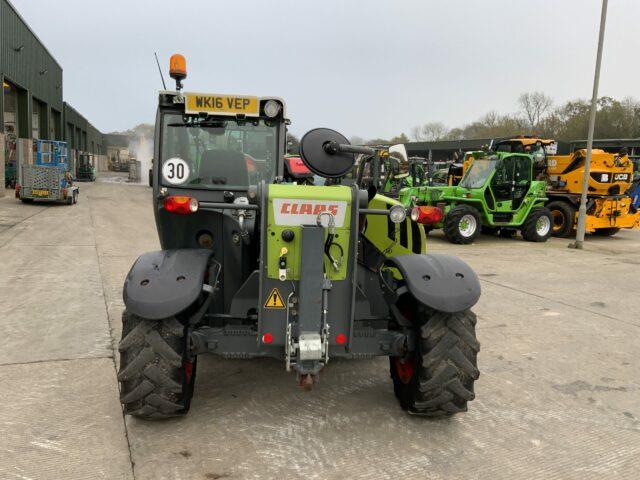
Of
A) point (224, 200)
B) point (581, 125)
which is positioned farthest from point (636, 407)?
point (581, 125)

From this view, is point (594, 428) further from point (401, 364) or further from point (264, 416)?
point (264, 416)

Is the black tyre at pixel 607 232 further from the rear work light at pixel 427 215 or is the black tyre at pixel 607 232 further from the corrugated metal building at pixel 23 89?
the corrugated metal building at pixel 23 89

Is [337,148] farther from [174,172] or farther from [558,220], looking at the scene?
[558,220]

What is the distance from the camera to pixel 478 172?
523 inches

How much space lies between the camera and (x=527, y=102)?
61.0 metres

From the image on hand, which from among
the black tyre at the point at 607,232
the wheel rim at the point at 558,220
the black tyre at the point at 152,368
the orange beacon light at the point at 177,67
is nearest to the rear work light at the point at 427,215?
the black tyre at the point at 152,368

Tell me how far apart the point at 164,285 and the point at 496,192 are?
11.6 metres

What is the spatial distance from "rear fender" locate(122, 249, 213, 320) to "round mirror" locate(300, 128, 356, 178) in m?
1.06

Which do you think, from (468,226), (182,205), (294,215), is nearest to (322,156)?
(294,215)

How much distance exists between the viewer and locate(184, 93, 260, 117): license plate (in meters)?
3.97

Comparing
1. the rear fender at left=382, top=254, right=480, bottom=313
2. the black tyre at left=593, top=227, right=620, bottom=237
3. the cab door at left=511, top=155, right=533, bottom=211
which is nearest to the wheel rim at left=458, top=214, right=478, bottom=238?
the cab door at left=511, top=155, right=533, bottom=211

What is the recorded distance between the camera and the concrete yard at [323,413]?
287 cm

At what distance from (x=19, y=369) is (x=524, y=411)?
3.84m

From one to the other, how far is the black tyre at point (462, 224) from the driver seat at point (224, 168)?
350 inches
